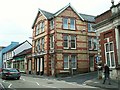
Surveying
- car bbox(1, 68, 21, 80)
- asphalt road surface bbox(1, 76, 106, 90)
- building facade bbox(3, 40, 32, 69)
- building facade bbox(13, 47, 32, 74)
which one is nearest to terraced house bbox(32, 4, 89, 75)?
building facade bbox(13, 47, 32, 74)

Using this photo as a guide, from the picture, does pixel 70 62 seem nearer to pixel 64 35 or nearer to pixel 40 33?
pixel 64 35

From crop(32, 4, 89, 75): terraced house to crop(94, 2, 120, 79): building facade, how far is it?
10147 mm

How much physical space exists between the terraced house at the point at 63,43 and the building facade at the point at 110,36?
33.3 ft

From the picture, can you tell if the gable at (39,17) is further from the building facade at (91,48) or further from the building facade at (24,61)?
the building facade at (91,48)

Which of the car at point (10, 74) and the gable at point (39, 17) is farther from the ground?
the gable at point (39, 17)

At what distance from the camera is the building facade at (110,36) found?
1972cm

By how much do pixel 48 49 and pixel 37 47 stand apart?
4722mm

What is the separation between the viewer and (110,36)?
831 inches

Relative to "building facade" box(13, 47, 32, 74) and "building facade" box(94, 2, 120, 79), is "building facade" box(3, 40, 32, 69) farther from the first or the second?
"building facade" box(94, 2, 120, 79)

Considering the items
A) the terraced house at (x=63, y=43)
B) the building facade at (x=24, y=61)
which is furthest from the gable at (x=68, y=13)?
the building facade at (x=24, y=61)

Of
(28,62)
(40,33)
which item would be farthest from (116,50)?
(28,62)

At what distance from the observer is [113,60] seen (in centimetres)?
2078

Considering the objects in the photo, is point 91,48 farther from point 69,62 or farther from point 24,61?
point 24,61

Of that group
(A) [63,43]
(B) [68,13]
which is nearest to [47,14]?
(B) [68,13]
